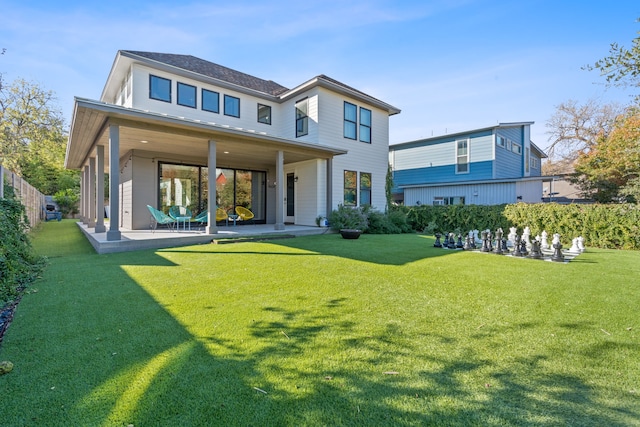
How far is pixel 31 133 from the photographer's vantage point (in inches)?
920

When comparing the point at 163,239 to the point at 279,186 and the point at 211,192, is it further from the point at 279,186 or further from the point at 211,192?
the point at 279,186

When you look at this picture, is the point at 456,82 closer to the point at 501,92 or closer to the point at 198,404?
the point at 501,92

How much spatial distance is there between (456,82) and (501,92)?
2.58m

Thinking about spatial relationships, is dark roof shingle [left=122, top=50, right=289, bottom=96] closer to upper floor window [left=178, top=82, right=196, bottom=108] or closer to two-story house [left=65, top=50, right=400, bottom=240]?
two-story house [left=65, top=50, right=400, bottom=240]

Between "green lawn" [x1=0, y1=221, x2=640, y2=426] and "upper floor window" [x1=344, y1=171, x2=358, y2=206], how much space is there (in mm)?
8481

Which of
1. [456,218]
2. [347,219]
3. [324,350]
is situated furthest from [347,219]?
[324,350]

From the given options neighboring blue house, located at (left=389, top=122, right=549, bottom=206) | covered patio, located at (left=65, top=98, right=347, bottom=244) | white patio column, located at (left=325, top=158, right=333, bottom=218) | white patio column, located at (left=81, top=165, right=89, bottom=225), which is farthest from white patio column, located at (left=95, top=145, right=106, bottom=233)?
neighboring blue house, located at (left=389, top=122, right=549, bottom=206)

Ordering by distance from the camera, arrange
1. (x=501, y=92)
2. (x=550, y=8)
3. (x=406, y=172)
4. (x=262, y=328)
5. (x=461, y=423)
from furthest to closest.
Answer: (x=406, y=172) → (x=501, y=92) → (x=550, y=8) → (x=262, y=328) → (x=461, y=423)

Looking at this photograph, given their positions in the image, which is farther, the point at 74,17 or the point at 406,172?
the point at 406,172

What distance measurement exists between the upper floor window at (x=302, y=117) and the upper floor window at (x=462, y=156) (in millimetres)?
10554

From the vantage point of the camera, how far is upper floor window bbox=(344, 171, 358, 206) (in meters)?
13.0

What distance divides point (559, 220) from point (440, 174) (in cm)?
987

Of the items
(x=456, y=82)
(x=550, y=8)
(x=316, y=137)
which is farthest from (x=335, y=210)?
(x=550, y=8)

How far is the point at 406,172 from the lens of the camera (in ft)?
68.7
